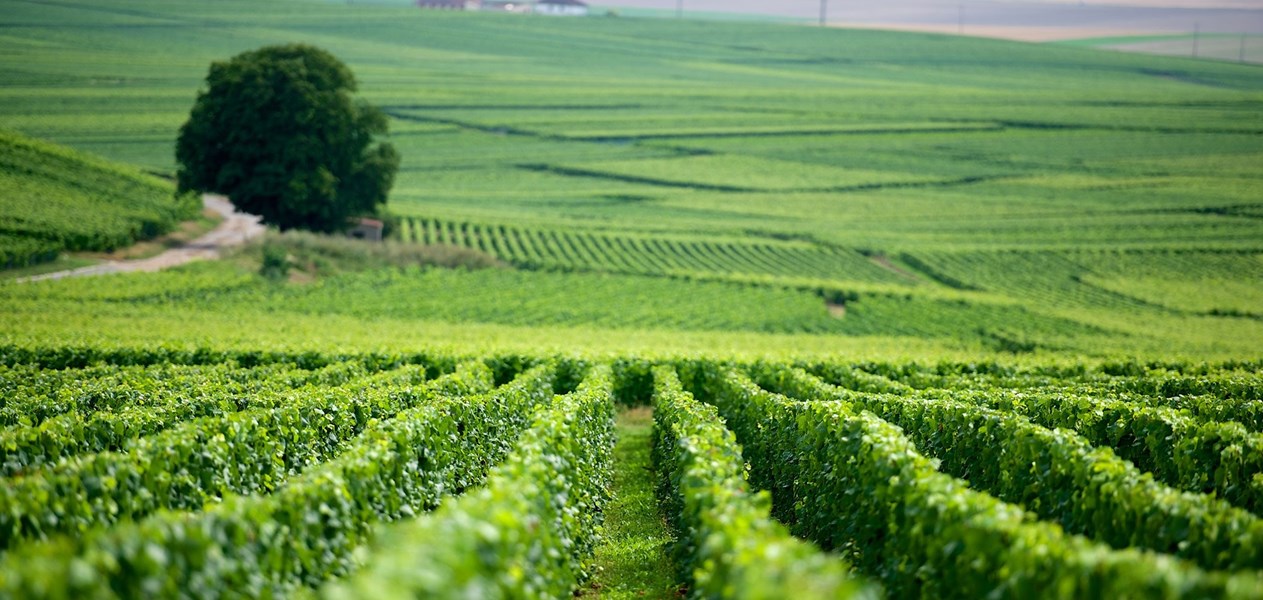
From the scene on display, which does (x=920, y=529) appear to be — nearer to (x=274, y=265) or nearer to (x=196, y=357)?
(x=196, y=357)

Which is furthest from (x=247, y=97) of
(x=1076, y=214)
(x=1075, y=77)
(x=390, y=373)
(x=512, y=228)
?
(x=1075, y=77)

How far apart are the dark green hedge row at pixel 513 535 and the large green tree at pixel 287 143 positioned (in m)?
51.1

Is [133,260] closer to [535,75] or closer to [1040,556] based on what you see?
[1040,556]

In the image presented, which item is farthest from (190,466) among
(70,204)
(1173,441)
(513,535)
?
(70,204)

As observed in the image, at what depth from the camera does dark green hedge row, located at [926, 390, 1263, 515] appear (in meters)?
12.7

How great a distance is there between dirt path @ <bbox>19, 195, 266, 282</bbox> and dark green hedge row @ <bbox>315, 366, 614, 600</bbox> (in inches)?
1781

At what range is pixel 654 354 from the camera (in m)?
31.0

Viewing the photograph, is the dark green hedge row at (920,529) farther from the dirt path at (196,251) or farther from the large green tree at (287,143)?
the large green tree at (287,143)

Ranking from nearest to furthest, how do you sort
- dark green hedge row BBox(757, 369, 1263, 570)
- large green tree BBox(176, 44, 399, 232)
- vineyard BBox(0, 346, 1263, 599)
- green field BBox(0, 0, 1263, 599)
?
1. vineyard BBox(0, 346, 1263, 599)
2. green field BBox(0, 0, 1263, 599)
3. dark green hedge row BBox(757, 369, 1263, 570)
4. large green tree BBox(176, 44, 399, 232)

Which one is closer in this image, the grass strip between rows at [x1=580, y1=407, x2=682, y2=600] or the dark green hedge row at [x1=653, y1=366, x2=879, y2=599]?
the dark green hedge row at [x1=653, y1=366, x2=879, y2=599]

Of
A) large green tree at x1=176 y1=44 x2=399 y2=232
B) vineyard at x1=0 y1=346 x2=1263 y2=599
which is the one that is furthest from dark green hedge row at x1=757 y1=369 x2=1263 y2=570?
large green tree at x1=176 y1=44 x2=399 y2=232

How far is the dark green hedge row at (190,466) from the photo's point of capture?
9859 mm

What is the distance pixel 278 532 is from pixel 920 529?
228 inches

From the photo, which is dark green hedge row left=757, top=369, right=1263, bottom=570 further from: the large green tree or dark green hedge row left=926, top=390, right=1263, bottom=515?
the large green tree
